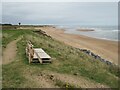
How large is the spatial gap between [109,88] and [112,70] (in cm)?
336

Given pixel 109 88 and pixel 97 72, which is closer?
pixel 109 88

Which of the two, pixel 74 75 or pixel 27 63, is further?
pixel 27 63

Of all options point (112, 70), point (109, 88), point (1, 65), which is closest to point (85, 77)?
point (109, 88)

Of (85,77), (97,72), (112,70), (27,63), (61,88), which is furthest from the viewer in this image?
(112,70)

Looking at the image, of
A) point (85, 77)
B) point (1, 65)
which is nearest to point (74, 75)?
point (85, 77)

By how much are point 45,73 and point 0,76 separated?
177 centimetres

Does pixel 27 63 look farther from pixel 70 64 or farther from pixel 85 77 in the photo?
pixel 85 77

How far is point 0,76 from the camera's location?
10.6m

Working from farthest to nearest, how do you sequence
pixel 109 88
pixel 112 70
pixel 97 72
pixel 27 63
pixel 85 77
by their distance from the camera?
pixel 112 70, pixel 27 63, pixel 97 72, pixel 85 77, pixel 109 88

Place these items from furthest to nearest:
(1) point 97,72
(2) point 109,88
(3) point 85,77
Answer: (1) point 97,72 < (3) point 85,77 < (2) point 109,88

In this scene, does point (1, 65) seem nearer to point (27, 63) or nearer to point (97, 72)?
point (27, 63)

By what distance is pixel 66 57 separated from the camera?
14.1m

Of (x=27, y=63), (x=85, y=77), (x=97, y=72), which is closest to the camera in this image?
(x=85, y=77)

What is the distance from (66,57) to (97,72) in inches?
111
